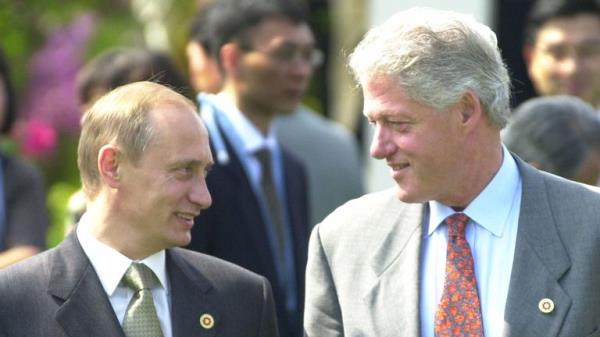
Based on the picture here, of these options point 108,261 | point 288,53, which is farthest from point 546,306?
point 288,53

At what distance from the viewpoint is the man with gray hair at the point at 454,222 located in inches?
190

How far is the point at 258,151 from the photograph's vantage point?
6.97 meters

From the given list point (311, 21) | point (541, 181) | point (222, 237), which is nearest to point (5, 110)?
point (222, 237)

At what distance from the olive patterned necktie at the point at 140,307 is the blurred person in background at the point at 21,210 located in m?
1.91

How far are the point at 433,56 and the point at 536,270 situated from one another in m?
0.70

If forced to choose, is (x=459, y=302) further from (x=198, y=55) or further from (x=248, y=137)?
(x=198, y=55)

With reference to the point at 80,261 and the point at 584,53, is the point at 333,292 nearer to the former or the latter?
the point at 80,261

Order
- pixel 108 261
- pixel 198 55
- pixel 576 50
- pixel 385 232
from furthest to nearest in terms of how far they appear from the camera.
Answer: pixel 576 50 < pixel 198 55 < pixel 385 232 < pixel 108 261

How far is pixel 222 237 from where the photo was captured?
6.48m

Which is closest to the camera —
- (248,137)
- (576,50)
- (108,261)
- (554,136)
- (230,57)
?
(108,261)

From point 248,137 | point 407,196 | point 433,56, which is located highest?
point 433,56

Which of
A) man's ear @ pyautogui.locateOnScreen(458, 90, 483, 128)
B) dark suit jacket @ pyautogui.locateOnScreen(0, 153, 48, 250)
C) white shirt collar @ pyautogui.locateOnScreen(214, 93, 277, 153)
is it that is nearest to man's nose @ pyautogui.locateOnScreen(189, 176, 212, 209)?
man's ear @ pyautogui.locateOnScreen(458, 90, 483, 128)

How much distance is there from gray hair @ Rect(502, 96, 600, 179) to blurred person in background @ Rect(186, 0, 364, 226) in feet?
5.66

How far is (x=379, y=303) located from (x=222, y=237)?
1615 millimetres
